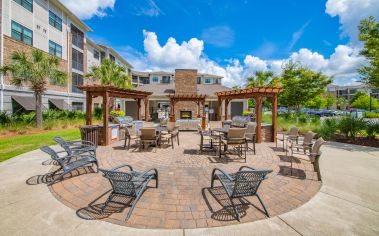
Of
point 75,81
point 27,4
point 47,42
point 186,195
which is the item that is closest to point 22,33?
point 27,4

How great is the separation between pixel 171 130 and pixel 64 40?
1052 inches

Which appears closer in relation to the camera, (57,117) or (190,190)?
(190,190)

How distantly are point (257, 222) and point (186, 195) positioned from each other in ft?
5.33

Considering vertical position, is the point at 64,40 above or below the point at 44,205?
above

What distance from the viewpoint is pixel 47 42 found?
21656 millimetres

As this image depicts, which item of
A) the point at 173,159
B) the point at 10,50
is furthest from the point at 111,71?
the point at 173,159

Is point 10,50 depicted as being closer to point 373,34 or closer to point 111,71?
point 111,71

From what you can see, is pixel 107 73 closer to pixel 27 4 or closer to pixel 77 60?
pixel 27 4

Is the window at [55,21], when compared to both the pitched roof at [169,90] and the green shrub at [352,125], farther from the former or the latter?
the green shrub at [352,125]

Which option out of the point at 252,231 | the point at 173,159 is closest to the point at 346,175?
the point at 252,231

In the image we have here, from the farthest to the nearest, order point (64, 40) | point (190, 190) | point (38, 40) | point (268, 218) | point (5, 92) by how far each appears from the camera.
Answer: point (64, 40)
point (38, 40)
point (5, 92)
point (190, 190)
point (268, 218)

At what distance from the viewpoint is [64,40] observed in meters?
24.8

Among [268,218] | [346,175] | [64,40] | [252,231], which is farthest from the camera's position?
[64,40]

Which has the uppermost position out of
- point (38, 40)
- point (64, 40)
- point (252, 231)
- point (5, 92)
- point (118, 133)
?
point (64, 40)
